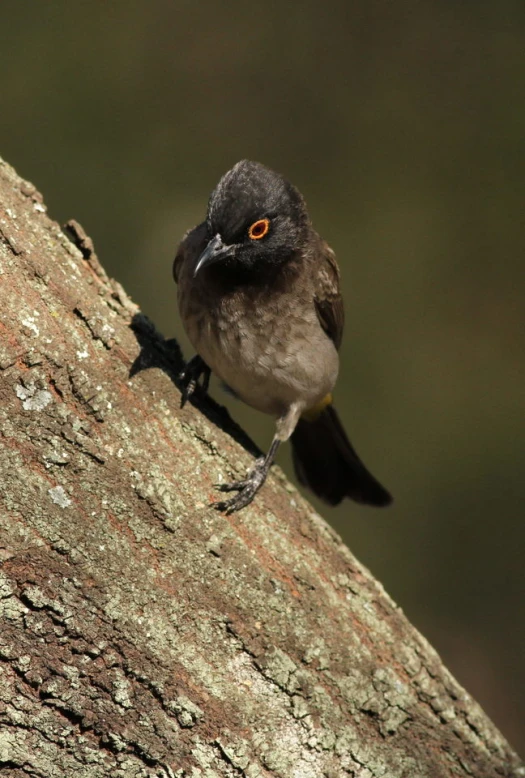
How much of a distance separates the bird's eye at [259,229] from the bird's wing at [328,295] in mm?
459

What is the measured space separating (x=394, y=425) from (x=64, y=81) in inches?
159

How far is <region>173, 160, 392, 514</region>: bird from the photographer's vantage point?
12.8ft

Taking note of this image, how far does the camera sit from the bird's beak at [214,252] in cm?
383

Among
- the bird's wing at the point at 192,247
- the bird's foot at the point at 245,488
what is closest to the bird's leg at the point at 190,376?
the bird's foot at the point at 245,488

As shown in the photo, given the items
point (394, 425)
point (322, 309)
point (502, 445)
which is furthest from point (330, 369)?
point (502, 445)

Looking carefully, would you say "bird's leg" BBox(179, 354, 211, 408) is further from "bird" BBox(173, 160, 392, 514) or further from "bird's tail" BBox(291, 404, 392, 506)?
"bird's tail" BBox(291, 404, 392, 506)

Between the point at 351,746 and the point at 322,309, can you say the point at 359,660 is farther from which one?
the point at 322,309

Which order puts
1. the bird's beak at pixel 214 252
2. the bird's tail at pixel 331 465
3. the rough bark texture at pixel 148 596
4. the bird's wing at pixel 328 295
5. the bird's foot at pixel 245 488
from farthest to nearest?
the bird's tail at pixel 331 465 < the bird's wing at pixel 328 295 < the bird's beak at pixel 214 252 < the bird's foot at pixel 245 488 < the rough bark texture at pixel 148 596

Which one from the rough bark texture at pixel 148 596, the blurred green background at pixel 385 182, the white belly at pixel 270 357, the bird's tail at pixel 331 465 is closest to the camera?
the rough bark texture at pixel 148 596

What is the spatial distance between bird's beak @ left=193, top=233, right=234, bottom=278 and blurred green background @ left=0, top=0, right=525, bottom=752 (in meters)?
3.12

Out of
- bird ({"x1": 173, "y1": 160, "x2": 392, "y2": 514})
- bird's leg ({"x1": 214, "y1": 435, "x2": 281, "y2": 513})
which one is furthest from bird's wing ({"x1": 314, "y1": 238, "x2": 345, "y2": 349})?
bird's leg ({"x1": 214, "y1": 435, "x2": 281, "y2": 513})

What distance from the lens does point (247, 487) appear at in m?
3.28

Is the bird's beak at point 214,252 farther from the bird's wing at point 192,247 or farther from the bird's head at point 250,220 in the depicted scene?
the bird's wing at point 192,247

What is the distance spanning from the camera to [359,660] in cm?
326
